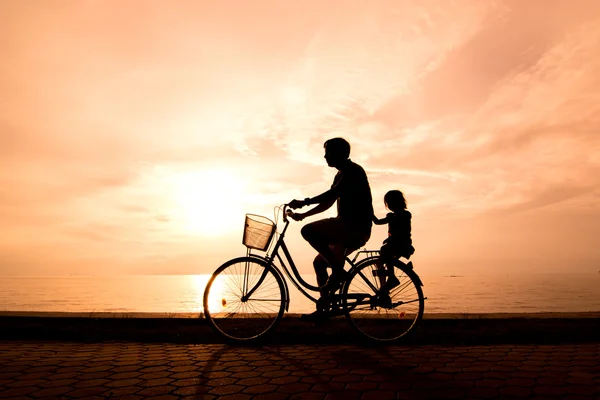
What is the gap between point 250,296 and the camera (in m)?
5.87

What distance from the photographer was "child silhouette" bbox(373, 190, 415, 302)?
19.4 ft

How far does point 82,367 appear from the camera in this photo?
15.3 feet

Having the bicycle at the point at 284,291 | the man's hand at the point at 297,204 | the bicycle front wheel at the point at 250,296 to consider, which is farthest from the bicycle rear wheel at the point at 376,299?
the man's hand at the point at 297,204

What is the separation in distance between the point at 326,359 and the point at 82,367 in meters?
2.54

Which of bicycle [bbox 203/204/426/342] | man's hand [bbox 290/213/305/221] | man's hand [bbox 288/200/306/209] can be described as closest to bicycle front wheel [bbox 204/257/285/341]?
bicycle [bbox 203/204/426/342]

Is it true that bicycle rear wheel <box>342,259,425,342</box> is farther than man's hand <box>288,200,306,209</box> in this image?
Yes

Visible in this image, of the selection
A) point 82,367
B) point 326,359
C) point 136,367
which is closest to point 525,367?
point 326,359

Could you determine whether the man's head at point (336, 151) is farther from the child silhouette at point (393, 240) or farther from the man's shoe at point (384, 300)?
the man's shoe at point (384, 300)

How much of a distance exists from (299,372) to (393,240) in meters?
2.33

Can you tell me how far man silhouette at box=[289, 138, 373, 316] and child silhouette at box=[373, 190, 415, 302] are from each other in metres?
0.33

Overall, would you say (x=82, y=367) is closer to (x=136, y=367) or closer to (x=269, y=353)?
(x=136, y=367)

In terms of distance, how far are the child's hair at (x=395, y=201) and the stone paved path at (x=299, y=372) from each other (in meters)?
1.80

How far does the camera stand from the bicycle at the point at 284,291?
583 centimetres

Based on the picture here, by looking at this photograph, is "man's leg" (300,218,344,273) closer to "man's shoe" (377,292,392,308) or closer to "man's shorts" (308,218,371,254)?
"man's shorts" (308,218,371,254)
